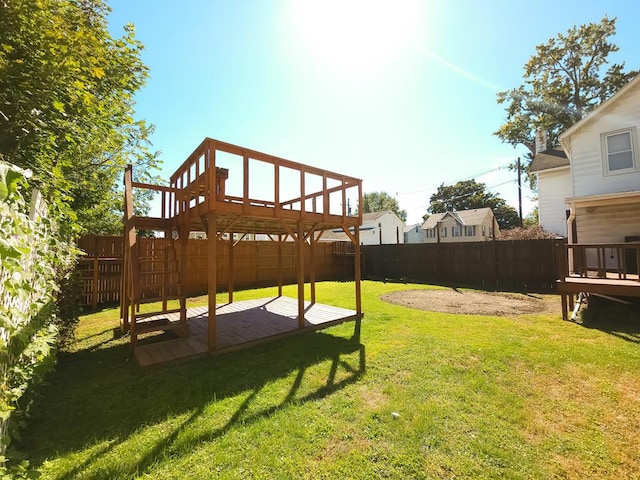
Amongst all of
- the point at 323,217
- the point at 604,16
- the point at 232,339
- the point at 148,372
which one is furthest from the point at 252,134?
the point at 604,16

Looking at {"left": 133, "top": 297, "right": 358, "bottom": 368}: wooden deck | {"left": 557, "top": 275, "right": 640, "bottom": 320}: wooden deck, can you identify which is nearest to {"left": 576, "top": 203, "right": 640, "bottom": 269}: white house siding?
{"left": 557, "top": 275, "right": 640, "bottom": 320}: wooden deck

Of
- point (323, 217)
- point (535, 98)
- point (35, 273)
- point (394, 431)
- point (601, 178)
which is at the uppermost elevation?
point (535, 98)

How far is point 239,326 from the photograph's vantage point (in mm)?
5898

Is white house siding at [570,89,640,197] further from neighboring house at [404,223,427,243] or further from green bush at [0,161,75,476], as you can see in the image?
neighboring house at [404,223,427,243]

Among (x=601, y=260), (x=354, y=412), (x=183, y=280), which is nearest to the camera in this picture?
(x=354, y=412)

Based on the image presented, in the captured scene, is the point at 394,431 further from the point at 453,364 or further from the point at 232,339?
the point at 232,339

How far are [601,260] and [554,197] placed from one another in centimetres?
891

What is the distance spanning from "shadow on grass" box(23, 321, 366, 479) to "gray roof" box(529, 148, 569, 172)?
16.2 m

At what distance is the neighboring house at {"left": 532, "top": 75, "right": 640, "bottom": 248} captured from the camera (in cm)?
813

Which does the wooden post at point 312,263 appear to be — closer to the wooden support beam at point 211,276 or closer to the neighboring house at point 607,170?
the wooden support beam at point 211,276

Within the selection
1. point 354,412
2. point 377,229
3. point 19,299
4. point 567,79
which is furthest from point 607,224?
point 377,229

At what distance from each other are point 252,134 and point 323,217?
6.73 m

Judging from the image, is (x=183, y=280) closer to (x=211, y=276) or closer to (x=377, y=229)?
(x=211, y=276)

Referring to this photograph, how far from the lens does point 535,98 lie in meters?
22.2
